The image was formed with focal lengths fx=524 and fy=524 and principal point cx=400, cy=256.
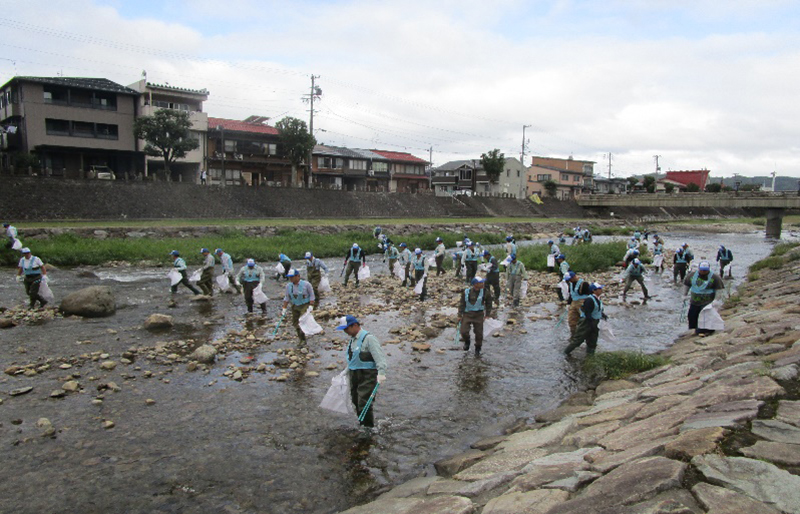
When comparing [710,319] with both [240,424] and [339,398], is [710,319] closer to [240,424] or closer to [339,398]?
[339,398]

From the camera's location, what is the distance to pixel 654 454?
248 inches

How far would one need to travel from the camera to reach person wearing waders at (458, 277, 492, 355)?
1329 cm

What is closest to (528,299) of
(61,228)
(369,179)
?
(61,228)

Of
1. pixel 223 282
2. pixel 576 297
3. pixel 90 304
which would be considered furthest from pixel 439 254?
pixel 90 304

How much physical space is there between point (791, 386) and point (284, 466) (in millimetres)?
7893

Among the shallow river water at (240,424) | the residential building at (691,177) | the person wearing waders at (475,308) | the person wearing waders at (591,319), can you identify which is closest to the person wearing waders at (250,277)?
the shallow river water at (240,424)

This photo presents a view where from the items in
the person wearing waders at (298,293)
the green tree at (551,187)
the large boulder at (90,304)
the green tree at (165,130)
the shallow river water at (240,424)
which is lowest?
the shallow river water at (240,424)

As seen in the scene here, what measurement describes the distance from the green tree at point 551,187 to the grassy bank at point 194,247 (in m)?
56.5

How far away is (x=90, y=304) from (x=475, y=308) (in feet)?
43.8

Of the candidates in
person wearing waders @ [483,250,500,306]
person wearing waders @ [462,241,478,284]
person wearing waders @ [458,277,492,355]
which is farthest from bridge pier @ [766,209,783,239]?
person wearing waders @ [458,277,492,355]

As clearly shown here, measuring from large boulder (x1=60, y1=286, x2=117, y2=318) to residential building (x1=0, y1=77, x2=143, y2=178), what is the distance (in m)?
32.1

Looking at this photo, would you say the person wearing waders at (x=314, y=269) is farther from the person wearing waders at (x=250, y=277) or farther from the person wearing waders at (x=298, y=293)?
the person wearing waders at (x=298, y=293)

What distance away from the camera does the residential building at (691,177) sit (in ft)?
401

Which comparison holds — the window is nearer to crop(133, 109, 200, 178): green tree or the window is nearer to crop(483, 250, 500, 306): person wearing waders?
crop(133, 109, 200, 178): green tree
